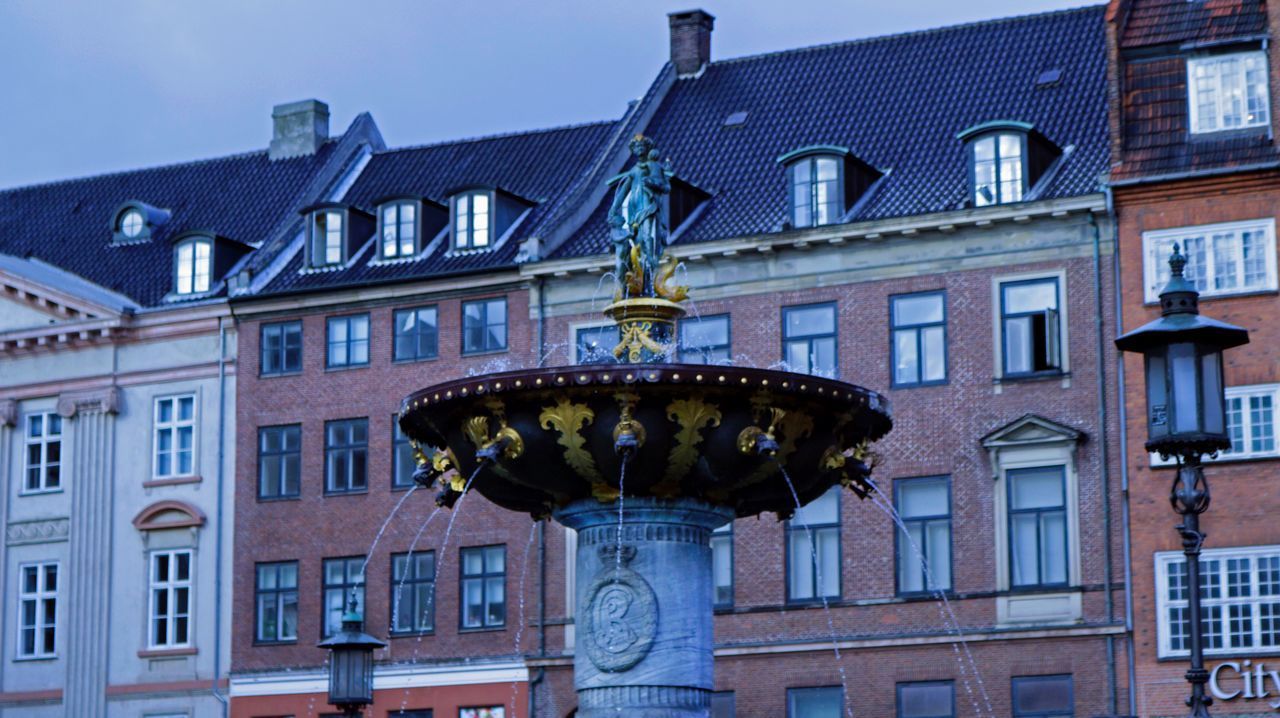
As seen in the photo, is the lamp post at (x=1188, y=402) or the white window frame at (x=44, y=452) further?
the white window frame at (x=44, y=452)

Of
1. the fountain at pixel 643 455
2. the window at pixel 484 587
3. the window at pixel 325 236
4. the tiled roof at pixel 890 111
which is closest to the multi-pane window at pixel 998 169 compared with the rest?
the tiled roof at pixel 890 111

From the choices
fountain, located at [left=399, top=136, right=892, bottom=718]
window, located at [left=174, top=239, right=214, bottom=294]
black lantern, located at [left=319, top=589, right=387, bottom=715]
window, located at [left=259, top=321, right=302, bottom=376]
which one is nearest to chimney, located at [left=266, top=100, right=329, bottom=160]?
window, located at [left=174, top=239, right=214, bottom=294]

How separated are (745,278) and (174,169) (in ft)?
58.5

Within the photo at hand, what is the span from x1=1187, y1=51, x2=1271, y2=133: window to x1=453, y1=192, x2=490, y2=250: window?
14112mm

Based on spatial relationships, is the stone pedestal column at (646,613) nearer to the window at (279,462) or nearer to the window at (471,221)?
the window at (471,221)

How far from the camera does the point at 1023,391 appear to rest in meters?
42.5

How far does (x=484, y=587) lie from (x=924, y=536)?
346 inches

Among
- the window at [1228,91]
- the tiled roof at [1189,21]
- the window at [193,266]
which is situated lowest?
the window at [193,266]

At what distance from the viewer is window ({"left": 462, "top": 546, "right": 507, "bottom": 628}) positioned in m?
46.6

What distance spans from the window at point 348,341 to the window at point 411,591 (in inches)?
161

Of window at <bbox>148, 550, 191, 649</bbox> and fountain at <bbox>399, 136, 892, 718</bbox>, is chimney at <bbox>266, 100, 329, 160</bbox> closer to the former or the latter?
window at <bbox>148, 550, 191, 649</bbox>

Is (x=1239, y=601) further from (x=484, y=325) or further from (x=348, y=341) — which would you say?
(x=348, y=341)

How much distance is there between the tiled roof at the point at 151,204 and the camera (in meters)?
53.6

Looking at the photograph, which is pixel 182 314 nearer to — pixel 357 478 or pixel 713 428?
pixel 357 478
